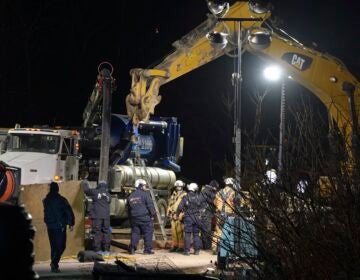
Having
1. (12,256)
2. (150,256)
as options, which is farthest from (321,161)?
(150,256)

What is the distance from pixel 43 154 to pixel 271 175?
1419 cm

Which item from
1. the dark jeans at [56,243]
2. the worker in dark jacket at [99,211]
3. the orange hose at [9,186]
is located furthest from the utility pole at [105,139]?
the dark jeans at [56,243]

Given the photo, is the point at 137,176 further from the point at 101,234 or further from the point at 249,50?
the point at 249,50

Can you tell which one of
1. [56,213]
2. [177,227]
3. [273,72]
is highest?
[273,72]

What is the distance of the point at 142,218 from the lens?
17688 mm

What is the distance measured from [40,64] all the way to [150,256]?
1101 inches

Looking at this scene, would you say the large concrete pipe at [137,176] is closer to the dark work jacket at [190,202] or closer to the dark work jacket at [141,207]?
the dark work jacket at [190,202]

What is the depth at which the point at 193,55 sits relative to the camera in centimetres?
1809

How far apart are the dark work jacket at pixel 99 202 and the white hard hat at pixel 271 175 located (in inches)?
368

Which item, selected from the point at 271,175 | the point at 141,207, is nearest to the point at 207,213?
the point at 141,207

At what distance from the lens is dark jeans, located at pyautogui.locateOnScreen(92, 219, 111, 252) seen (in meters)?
16.8

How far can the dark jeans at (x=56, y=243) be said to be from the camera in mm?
14445

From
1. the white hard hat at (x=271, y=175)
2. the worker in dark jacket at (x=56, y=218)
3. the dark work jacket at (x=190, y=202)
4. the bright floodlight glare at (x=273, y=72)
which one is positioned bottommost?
the worker in dark jacket at (x=56, y=218)

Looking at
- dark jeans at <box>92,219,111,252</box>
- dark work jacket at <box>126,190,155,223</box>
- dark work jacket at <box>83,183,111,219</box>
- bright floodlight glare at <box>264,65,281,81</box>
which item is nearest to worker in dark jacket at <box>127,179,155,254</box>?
dark work jacket at <box>126,190,155,223</box>
